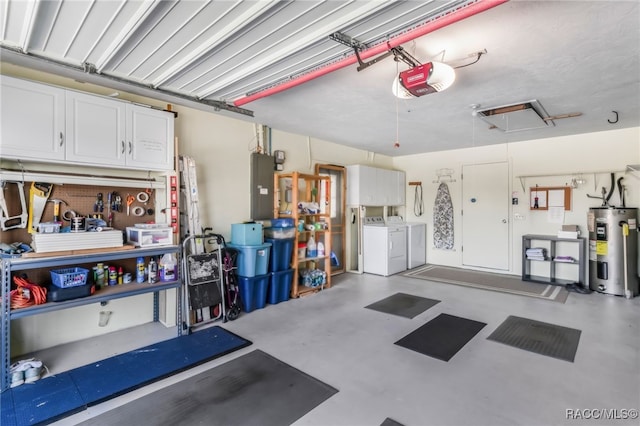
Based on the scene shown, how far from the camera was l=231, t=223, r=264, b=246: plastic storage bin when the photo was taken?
13.4 feet

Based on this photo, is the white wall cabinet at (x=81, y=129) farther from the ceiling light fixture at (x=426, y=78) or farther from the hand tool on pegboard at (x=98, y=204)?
the ceiling light fixture at (x=426, y=78)

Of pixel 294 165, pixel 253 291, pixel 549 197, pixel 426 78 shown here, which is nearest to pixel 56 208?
pixel 253 291

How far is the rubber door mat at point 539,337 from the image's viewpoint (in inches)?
117

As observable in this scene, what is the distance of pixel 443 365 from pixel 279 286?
241 cm

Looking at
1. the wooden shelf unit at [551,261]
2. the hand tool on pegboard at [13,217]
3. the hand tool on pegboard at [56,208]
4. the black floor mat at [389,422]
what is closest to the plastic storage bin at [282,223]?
the hand tool on pegboard at [56,208]

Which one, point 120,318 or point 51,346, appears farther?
point 120,318

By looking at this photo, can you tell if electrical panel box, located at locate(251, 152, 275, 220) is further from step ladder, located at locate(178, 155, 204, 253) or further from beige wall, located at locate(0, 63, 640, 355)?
step ladder, located at locate(178, 155, 204, 253)

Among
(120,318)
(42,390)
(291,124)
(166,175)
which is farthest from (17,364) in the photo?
(291,124)

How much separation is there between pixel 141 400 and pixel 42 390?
79 centimetres

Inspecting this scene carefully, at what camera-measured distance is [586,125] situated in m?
4.77

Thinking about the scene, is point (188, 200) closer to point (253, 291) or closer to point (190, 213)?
point (190, 213)

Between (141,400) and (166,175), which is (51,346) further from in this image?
(166,175)

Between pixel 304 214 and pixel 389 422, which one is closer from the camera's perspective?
pixel 389 422

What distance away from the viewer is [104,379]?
2465 mm
